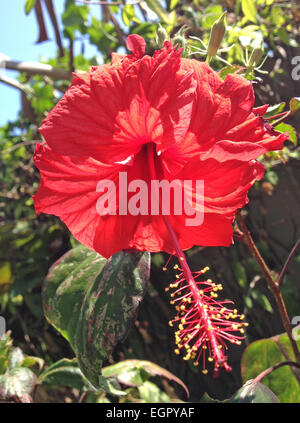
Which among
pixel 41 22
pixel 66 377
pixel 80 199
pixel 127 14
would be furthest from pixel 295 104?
pixel 41 22

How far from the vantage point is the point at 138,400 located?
113 cm

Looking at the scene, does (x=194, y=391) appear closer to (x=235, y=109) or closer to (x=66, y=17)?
(x=235, y=109)

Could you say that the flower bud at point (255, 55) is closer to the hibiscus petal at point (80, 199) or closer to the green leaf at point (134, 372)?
the hibiscus petal at point (80, 199)

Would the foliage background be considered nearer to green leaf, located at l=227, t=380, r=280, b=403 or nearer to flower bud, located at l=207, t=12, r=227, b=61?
flower bud, located at l=207, t=12, r=227, b=61

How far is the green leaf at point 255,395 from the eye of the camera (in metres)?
0.67

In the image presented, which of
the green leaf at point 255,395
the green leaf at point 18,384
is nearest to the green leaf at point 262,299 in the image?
the green leaf at point 255,395

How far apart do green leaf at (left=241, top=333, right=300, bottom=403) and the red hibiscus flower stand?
33 centimetres

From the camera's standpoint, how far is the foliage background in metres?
1.24

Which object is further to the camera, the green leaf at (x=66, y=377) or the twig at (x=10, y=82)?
the twig at (x=10, y=82)

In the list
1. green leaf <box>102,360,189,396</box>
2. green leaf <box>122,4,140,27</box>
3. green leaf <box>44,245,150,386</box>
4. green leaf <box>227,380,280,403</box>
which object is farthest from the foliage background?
green leaf <box>227,380,280,403</box>

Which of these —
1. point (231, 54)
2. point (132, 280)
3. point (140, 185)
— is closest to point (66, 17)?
point (231, 54)

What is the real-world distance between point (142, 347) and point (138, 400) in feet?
0.68

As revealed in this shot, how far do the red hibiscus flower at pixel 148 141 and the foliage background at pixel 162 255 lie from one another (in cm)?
46

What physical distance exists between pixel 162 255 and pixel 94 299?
59 cm
